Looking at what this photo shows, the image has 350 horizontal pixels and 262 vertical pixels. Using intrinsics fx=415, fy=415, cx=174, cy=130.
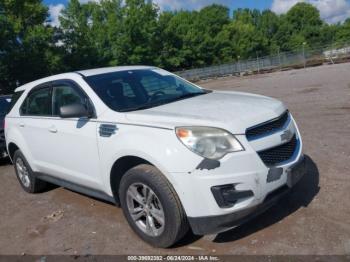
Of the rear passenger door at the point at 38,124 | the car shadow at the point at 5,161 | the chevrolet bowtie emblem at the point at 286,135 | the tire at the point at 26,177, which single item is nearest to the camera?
the chevrolet bowtie emblem at the point at 286,135

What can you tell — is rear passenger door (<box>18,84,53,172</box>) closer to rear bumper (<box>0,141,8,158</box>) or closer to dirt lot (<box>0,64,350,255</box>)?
dirt lot (<box>0,64,350,255</box>)

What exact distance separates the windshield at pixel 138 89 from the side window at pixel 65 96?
0.20m

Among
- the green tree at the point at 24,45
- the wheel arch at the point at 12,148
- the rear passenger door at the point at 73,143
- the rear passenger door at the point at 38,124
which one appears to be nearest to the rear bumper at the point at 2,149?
the wheel arch at the point at 12,148

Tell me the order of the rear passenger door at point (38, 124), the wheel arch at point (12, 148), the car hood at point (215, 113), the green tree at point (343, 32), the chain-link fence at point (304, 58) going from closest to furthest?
the car hood at point (215, 113) → the rear passenger door at point (38, 124) → the wheel arch at point (12, 148) → the chain-link fence at point (304, 58) → the green tree at point (343, 32)

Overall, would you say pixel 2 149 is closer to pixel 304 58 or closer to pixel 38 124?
pixel 38 124

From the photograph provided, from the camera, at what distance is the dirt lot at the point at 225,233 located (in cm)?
395

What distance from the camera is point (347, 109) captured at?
9703mm

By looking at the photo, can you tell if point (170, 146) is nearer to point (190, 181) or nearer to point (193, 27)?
point (190, 181)

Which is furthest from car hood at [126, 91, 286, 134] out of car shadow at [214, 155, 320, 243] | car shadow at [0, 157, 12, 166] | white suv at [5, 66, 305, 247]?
car shadow at [0, 157, 12, 166]

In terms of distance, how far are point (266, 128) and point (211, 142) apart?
630 millimetres

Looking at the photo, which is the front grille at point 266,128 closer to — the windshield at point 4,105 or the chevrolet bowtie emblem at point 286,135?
the chevrolet bowtie emblem at point 286,135

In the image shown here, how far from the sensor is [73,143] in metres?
4.83

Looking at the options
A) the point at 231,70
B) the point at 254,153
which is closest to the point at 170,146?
the point at 254,153

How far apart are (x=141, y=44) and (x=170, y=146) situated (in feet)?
187
